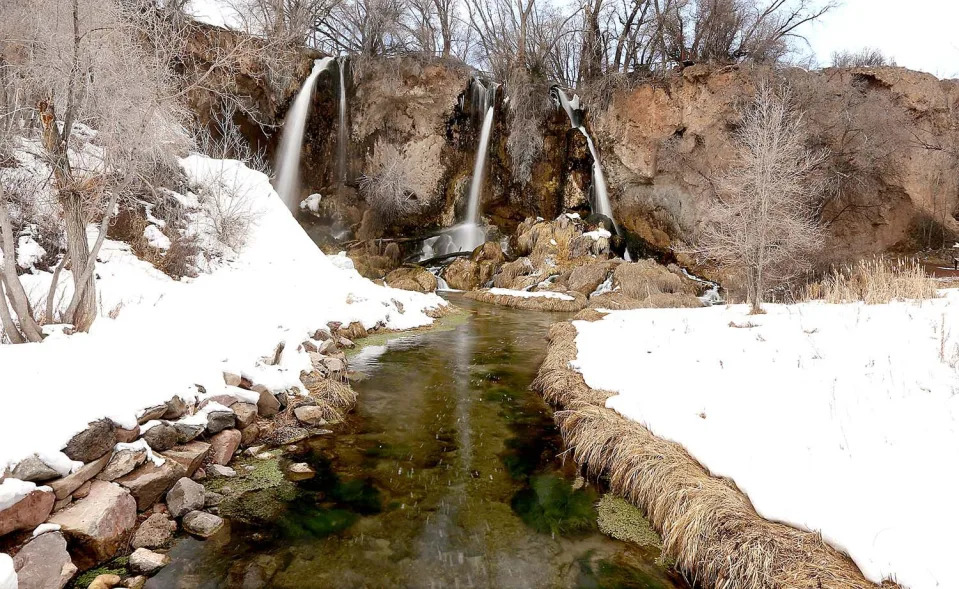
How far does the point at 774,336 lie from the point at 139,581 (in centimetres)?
745

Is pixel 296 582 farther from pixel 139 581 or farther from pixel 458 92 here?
pixel 458 92

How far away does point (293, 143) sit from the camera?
27.7m

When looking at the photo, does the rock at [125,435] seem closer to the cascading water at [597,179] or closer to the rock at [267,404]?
the rock at [267,404]

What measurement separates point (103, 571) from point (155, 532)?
429mm

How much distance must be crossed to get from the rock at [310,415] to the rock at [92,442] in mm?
2262

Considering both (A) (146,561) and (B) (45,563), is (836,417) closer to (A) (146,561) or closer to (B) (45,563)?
(A) (146,561)

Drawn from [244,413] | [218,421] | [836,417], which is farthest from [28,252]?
[836,417]

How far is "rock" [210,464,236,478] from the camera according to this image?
4.54 meters

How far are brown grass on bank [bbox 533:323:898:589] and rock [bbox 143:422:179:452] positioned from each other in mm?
3974

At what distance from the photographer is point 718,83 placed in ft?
77.3

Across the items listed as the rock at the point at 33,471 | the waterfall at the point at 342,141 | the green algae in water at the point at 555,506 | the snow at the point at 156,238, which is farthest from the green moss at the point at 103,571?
the waterfall at the point at 342,141

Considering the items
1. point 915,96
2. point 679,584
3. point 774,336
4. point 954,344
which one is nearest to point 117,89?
point 679,584

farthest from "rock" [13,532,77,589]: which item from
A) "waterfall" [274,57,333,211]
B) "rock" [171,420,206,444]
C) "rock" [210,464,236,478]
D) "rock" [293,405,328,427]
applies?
"waterfall" [274,57,333,211]

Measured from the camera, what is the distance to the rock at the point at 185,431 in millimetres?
4379
